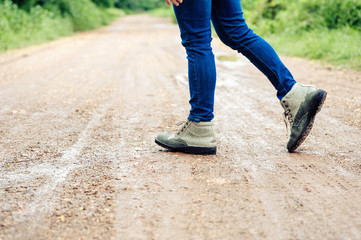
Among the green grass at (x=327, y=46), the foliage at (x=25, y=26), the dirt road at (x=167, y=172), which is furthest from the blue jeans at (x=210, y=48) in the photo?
the foliage at (x=25, y=26)

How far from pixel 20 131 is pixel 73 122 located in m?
0.44

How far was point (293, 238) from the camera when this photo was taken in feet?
4.18

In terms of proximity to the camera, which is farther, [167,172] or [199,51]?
[199,51]

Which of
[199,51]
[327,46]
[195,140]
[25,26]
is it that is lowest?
[25,26]

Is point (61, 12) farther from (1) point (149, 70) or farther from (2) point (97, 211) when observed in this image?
(2) point (97, 211)

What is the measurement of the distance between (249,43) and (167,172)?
90 cm

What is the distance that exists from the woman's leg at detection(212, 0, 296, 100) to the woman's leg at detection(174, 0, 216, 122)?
14 centimetres

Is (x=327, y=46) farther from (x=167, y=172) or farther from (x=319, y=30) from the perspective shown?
(x=167, y=172)

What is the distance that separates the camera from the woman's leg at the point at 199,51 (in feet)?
6.68

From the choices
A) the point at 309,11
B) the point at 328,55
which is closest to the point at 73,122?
the point at 328,55

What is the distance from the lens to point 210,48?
216 centimetres

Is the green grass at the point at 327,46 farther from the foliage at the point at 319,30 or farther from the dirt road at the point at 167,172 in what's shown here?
the dirt road at the point at 167,172


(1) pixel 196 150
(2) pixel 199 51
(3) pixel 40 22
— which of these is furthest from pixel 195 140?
(3) pixel 40 22

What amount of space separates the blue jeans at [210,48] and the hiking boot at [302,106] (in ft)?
0.19
